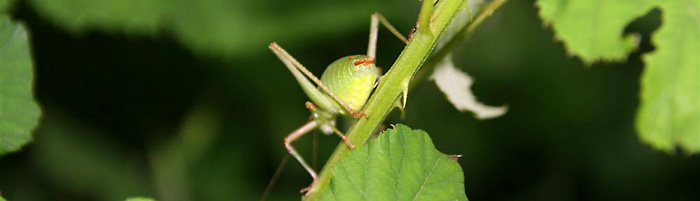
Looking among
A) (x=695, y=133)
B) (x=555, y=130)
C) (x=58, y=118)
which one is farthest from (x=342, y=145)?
(x=555, y=130)

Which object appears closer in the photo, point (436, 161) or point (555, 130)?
point (436, 161)

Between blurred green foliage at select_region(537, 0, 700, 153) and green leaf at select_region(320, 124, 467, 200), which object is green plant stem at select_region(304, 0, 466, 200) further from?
blurred green foliage at select_region(537, 0, 700, 153)

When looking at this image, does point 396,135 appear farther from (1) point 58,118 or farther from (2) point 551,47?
(2) point 551,47

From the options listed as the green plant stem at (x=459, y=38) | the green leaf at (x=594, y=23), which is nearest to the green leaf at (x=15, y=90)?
the green plant stem at (x=459, y=38)

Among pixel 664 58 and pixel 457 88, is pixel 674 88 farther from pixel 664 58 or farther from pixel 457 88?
pixel 457 88

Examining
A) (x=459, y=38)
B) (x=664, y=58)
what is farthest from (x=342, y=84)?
(x=664, y=58)
